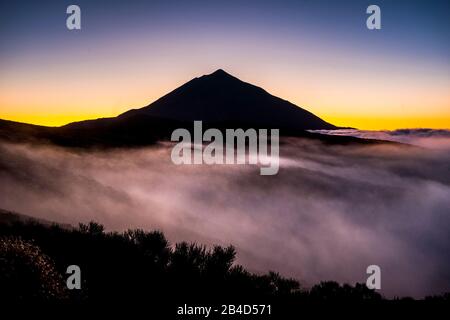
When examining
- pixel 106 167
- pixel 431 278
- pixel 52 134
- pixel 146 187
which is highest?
pixel 52 134

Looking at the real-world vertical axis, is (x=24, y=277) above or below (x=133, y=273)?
above

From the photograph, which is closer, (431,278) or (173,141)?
(173,141)

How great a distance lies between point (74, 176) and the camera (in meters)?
96.1

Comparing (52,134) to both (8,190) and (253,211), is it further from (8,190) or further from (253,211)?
(253,211)

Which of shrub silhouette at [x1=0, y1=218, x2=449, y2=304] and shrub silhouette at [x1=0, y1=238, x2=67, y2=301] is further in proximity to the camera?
shrub silhouette at [x1=0, y1=218, x2=449, y2=304]

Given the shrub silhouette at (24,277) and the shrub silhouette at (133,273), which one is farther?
the shrub silhouette at (133,273)

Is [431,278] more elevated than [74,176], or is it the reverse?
[74,176]

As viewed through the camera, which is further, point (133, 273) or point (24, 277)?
point (133, 273)
